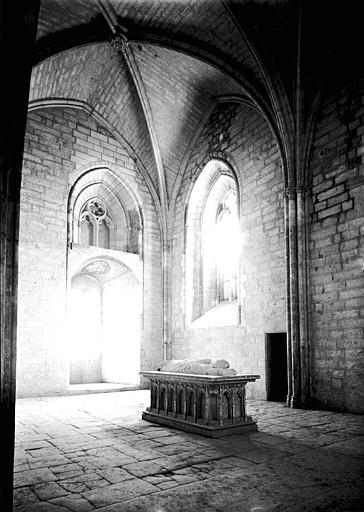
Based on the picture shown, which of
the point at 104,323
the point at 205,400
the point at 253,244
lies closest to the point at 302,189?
the point at 253,244

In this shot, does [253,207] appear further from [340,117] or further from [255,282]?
[340,117]

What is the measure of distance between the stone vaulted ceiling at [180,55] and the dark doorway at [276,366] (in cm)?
438

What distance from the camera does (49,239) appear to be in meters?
10.6

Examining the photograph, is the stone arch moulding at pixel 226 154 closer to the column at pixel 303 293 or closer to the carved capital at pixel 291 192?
the carved capital at pixel 291 192

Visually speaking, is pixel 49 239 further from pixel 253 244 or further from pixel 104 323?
pixel 253 244

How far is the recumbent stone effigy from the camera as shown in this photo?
567 cm

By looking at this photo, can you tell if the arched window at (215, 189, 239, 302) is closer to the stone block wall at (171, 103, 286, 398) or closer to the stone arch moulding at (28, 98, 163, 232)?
the stone block wall at (171, 103, 286, 398)

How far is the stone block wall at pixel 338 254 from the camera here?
7.61m

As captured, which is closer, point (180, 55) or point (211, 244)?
point (180, 55)

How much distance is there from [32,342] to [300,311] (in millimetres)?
5901

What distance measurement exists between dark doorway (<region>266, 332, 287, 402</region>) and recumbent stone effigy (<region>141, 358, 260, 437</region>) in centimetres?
331

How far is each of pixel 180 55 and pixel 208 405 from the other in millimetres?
7936

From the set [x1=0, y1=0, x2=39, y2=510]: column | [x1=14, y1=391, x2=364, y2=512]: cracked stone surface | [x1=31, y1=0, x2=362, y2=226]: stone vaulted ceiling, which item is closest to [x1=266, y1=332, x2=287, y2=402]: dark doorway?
[x1=14, y1=391, x2=364, y2=512]: cracked stone surface

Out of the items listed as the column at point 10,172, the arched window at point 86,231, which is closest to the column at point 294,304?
the arched window at point 86,231
